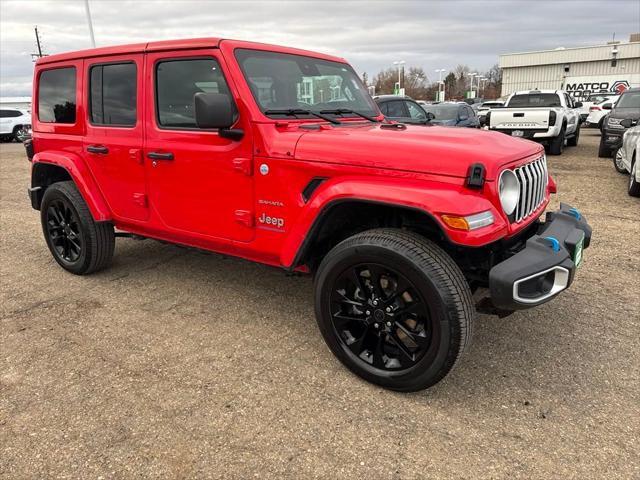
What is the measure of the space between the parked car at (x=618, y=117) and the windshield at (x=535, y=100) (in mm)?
1868

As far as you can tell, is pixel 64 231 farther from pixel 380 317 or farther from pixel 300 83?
pixel 380 317

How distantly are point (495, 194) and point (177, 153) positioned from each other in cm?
214

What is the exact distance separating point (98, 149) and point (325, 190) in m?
2.23

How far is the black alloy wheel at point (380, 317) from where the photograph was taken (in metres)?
2.59

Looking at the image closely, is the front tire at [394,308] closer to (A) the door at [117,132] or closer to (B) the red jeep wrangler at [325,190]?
(B) the red jeep wrangler at [325,190]

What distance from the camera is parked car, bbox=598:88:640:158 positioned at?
10836 mm

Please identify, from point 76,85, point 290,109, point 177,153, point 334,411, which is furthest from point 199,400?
point 76,85

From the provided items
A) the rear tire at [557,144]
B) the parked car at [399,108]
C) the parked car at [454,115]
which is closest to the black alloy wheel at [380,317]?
the parked car at [399,108]

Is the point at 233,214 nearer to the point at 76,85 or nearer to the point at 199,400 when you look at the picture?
the point at 199,400

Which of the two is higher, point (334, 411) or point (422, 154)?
point (422, 154)

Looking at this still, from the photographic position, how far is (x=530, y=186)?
282cm

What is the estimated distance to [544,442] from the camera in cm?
235

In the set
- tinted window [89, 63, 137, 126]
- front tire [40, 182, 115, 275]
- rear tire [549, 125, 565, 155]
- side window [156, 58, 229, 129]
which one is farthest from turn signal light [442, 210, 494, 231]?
rear tire [549, 125, 565, 155]

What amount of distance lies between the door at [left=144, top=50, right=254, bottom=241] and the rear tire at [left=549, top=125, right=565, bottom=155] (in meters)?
11.1
